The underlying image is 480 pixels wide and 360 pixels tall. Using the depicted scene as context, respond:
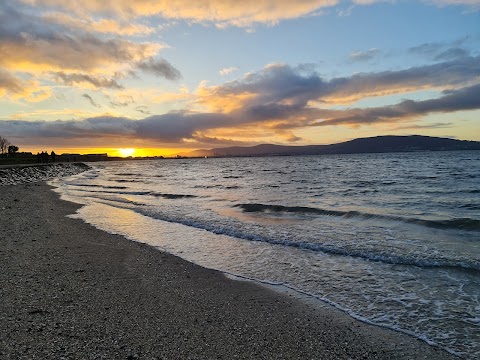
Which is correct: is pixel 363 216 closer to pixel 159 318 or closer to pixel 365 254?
pixel 365 254

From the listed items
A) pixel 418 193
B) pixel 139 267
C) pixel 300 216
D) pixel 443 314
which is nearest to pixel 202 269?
pixel 139 267

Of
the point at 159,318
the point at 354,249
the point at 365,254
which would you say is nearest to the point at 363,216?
the point at 354,249

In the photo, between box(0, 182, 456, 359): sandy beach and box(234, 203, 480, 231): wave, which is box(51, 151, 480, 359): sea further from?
box(0, 182, 456, 359): sandy beach

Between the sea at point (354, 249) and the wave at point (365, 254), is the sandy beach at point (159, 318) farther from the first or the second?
the wave at point (365, 254)

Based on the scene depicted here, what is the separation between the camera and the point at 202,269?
9.33 metres

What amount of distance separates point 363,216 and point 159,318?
14783 mm

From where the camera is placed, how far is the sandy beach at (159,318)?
4867 mm

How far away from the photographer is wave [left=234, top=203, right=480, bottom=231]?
→ 1534 centimetres

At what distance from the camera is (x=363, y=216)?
59.4 feet

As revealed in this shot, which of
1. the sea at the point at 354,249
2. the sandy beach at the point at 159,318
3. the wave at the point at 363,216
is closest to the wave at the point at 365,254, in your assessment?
the sea at the point at 354,249

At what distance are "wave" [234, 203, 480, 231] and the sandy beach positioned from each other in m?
11.6

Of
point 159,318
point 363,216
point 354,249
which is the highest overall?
point 159,318

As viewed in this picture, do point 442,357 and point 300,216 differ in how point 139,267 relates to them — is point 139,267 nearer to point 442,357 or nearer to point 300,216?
point 442,357

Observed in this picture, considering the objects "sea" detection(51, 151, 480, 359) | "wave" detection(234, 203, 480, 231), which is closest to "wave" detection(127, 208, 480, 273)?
"sea" detection(51, 151, 480, 359)
